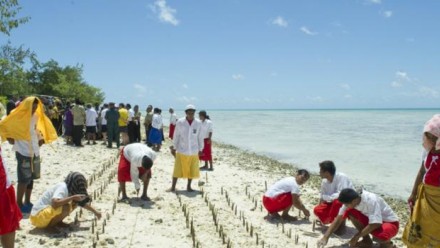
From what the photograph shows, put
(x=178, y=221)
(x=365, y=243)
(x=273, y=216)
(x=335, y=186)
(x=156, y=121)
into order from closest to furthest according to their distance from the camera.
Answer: (x=365, y=243), (x=335, y=186), (x=178, y=221), (x=273, y=216), (x=156, y=121)

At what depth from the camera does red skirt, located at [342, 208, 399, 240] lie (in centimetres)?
556

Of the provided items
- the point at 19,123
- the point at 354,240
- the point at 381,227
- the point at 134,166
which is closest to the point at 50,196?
the point at 19,123

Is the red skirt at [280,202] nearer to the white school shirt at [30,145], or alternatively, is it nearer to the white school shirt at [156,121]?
the white school shirt at [30,145]

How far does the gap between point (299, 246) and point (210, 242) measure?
1268mm

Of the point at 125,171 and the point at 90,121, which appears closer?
the point at 125,171

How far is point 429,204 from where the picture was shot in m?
3.79

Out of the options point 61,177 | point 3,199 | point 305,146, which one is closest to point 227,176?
point 61,177

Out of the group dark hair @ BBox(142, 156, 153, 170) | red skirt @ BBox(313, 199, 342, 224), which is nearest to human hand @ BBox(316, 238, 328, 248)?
Answer: red skirt @ BBox(313, 199, 342, 224)

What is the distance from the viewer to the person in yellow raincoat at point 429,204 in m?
3.72

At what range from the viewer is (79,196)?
5590mm

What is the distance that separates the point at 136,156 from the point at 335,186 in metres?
3.52

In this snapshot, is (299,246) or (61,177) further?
(61,177)

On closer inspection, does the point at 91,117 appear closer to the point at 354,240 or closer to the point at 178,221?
the point at 178,221

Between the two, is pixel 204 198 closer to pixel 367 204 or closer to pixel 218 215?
pixel 218 215
